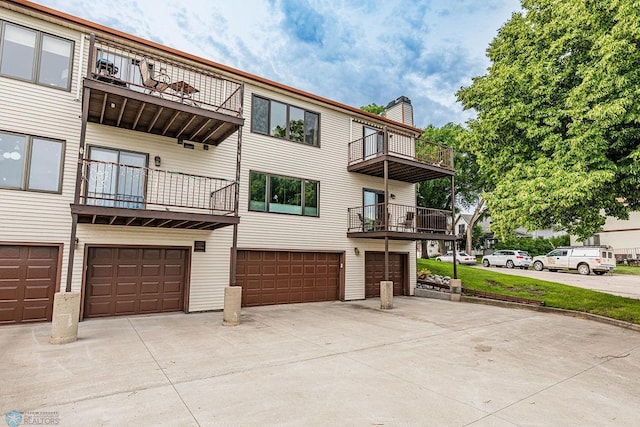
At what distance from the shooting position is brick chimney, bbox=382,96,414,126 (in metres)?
16.4

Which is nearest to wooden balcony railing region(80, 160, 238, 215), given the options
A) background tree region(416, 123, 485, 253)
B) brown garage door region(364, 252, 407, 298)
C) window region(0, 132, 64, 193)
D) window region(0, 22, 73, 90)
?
window region(0, 132, 64, 193)

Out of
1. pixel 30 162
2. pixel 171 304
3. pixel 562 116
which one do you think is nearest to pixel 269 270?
pixel 171 304

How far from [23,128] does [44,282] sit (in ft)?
12.5

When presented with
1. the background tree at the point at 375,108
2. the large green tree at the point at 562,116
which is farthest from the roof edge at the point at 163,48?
the background tree at the point at 375,108

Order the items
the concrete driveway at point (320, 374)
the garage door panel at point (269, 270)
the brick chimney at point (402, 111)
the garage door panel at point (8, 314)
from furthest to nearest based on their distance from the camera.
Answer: the brick chimney at point (402, 111) → the garage door panel at point (269, 270) → the garage door panel at point (8, 314) → the concrete driveway at point (320, 374)

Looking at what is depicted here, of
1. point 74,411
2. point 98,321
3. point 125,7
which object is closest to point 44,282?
point 98,321

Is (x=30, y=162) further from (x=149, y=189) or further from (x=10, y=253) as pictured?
(x=149, y=189)

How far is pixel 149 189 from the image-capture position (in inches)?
388

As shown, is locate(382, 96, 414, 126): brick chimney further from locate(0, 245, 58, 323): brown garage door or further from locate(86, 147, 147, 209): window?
locate(0, 245, 58, 323): brown garage door

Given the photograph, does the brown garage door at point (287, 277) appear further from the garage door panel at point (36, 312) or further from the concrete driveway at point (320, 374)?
the garage door panel at point (36, 312)

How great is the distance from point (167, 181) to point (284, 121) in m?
4.84

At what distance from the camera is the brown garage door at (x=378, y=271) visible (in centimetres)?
1473

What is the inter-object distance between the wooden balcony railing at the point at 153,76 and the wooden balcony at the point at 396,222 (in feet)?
21.1

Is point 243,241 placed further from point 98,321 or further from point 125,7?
point 125,7
